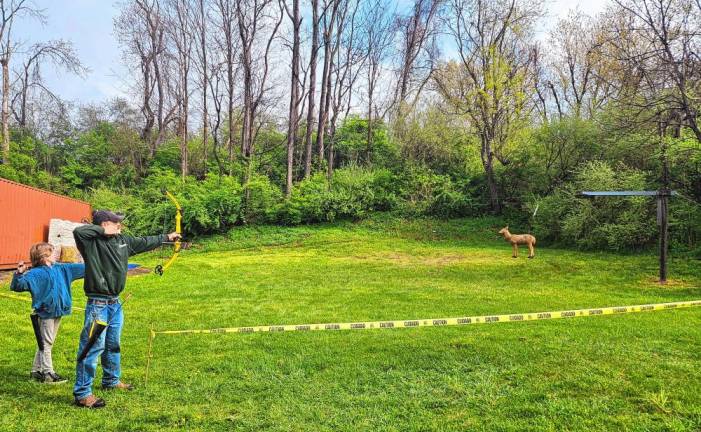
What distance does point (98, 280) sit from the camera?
412cm

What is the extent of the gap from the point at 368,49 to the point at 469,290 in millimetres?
25803

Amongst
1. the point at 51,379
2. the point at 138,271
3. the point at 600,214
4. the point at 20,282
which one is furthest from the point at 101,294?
the point at 600,214

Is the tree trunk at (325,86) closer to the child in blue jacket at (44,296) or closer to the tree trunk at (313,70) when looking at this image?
the tree trunk at (313,70)

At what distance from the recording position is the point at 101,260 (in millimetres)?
4191

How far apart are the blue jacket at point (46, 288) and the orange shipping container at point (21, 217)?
35.0ft

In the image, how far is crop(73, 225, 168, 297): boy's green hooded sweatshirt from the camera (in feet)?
13.5

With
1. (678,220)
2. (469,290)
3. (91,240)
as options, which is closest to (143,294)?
(91,240)

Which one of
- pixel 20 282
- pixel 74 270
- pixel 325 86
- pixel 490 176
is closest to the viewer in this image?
pixel 20 282

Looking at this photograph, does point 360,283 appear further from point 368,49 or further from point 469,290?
point 368,49

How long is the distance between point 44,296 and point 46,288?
0.28 ft

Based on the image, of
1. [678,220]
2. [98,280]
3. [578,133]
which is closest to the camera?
[98,280]

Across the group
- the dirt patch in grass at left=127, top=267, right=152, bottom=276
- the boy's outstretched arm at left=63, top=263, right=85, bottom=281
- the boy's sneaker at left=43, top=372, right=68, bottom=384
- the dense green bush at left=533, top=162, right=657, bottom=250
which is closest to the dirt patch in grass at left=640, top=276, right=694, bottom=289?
the dense green bush at left=533, top=162, right=657, bottom=250

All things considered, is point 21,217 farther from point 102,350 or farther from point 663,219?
point 663,219

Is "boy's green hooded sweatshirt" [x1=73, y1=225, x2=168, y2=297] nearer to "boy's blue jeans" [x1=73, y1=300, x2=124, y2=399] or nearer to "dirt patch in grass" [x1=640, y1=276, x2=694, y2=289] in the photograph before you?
"boy's blue jeans" [x1=73, y1=300, x2=124, y2=399]
